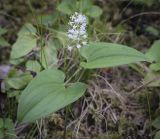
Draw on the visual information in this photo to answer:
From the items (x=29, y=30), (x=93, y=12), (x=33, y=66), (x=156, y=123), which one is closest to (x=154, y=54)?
(x=156, y=123)

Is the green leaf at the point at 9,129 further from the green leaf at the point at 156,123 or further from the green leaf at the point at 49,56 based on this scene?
the green leaf at the point at 156,123

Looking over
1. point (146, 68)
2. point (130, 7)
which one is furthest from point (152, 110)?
point (130, 7)

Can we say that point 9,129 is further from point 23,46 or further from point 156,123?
point 156,123

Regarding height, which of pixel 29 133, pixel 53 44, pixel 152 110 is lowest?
pixel 29 133

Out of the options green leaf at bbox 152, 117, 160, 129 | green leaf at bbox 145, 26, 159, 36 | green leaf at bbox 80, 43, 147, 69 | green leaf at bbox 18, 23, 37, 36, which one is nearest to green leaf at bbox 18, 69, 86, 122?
green leaf at bbox 80, 43, 147, 69

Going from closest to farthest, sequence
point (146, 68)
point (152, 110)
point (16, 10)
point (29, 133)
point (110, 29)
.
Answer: point (29, 133) < point (152, 110) < point (146, 68) < point (110, 29) < point (16, 10)

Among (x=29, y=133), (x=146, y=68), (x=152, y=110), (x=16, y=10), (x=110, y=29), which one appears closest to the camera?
(x=29, y=133)

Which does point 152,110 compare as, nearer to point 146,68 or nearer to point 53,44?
point 146,68

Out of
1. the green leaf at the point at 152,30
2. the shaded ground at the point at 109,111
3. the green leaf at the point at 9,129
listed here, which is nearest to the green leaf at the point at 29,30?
the shaded ground at the point at 109,111

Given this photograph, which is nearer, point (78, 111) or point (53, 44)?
point (78, 111)
